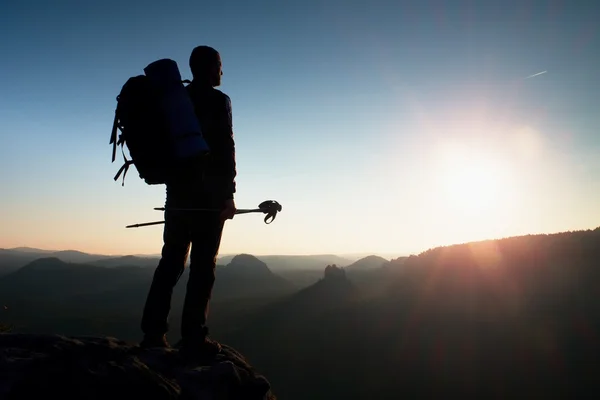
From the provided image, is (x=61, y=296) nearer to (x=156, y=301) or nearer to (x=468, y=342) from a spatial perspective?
(x=468, y=342)

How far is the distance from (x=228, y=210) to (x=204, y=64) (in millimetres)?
1902

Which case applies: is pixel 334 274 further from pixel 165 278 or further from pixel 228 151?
pixel 228 151

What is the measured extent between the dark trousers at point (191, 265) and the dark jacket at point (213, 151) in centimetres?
16

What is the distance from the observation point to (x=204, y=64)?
187 inches

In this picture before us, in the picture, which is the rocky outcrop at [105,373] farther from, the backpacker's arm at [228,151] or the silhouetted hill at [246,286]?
the silhouetted hill at [246,286]

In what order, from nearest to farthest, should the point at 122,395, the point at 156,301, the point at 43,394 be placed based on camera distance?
the point at 43,394 < the point at 122,395 < the point at 156,301

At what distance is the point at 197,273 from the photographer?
181 inches

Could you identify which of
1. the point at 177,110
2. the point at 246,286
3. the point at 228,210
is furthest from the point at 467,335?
the point at 246,286

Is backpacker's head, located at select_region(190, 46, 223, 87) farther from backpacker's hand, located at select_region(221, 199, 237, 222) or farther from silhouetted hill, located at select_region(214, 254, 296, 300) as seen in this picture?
silhouetted hill, located at select_region(214, 254, 296, 300)

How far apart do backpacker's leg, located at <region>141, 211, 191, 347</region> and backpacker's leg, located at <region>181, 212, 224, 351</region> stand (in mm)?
155

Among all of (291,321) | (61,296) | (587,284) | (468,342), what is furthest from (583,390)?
(61,296)

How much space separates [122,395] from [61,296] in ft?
597

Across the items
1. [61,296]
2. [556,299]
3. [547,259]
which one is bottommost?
[61,296]

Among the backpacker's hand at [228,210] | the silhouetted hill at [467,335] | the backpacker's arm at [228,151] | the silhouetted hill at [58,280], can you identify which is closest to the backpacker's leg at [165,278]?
the backpacker's hand at [228,210]
